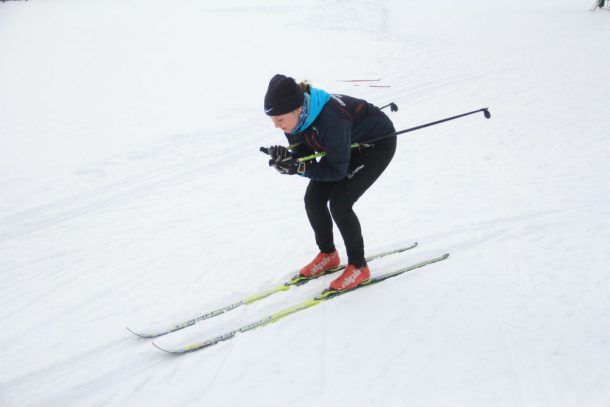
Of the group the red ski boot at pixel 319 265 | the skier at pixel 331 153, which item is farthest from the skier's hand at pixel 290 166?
the red ski boot at pixel 319 265

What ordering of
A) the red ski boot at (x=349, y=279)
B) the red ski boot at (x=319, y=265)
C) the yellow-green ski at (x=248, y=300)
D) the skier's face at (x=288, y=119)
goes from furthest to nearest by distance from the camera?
the red ski boot at (x=319, y=265) → the red ski boot at (x=349, y=279) → the yellow-green ski at (x=248, y=300) → the skier's face at (x=288, y=119)

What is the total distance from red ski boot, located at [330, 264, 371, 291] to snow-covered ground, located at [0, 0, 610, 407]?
0.44 feet

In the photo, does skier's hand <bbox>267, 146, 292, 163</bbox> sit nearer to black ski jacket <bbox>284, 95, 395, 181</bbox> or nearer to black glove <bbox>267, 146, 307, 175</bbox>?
black glove <bbox>267, 146, 307, 175</bbox>

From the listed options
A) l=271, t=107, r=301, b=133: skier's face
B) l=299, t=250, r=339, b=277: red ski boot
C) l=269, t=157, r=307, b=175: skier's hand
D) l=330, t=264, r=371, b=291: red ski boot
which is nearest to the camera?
l=271, t=107, r=301, b=133: skier's face

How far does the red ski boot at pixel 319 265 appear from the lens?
4301 mm

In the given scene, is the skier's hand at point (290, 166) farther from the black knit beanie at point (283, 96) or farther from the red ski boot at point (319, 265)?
the red ski boot at point (319, 265)

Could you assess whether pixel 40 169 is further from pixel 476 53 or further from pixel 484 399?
pixel 476 53

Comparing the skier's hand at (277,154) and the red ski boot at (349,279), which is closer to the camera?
the skier's hand at (277,154)

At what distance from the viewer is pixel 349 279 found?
398 centimetres

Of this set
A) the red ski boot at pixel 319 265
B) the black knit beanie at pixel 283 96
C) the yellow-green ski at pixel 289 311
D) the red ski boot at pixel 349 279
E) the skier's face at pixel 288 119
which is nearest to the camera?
the black knit beanie at pixel 283 96

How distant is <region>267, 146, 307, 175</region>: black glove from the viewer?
3.30 metres

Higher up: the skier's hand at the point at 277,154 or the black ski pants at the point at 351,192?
the skier's hand at the point at 277,154

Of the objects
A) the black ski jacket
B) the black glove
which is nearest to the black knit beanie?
the black ski jacket

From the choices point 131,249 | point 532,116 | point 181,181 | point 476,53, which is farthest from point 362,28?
point 131,249
